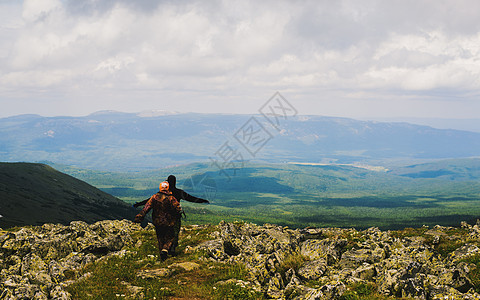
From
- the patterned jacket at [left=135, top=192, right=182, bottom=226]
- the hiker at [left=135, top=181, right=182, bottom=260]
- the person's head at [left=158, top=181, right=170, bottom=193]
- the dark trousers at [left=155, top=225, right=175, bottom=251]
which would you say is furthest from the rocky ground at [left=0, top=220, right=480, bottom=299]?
the person's head at [left=158, top=181, right=170, bottom=193]

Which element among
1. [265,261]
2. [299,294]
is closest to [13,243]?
[265,261]

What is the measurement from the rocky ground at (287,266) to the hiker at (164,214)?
7.95 ft

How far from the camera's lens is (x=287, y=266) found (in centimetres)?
1945

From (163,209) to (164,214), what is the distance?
1.17 feet

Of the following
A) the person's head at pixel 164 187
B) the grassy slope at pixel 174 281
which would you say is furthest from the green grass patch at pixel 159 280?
the person's head at pixel 164 187

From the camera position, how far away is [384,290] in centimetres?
1562

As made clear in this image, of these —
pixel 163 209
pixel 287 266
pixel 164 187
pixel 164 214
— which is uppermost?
pixel 164 187

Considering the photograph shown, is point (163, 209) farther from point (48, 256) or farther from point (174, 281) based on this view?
point (48, 256)

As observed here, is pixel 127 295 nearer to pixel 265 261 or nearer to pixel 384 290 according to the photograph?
pixel 265 261

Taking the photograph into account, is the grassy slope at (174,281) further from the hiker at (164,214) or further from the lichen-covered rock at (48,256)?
the lichen-covered rock at (48,256)

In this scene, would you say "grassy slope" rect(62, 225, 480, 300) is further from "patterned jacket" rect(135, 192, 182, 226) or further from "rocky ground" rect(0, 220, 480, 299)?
"patterned jacket" rect(135, 192, 182, 226)

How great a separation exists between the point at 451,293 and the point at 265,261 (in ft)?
30.4

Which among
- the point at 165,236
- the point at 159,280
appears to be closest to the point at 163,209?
the point at 165,236

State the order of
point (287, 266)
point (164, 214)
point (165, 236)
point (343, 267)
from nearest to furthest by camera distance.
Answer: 1. point (287, 266)
2. point (343, 267)
3. point (164, 214)
4. point (165, 236)
